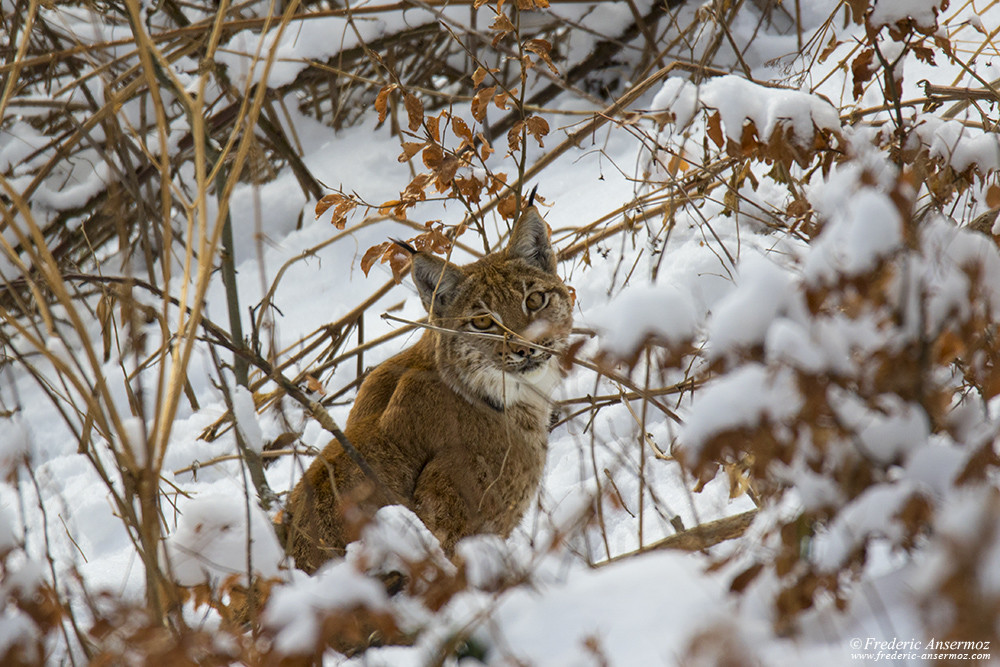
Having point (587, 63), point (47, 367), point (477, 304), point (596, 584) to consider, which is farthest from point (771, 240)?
point (47, 367)

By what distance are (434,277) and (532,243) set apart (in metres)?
0.47

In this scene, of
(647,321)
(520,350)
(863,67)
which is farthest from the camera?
(520,350)

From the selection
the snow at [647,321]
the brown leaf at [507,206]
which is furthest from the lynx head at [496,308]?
the snow at [647,321]

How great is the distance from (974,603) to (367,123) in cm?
640

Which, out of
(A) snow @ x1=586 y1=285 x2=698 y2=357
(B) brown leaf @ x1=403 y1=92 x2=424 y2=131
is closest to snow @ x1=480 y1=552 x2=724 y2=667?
(A) snow @ x1=586 y1=285 x2=698 y2=357

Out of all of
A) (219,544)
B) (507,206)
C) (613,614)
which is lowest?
(613,614)

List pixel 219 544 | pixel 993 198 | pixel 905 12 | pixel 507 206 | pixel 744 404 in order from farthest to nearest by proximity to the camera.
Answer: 1. pixel 507 206
2. pixel 905 12
3. pixel 993 198
4. pixel 219 544
5. pixel 744 404

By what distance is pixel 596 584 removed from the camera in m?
1.76

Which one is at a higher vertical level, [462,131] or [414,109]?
[414,109]

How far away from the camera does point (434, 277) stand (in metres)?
3.63

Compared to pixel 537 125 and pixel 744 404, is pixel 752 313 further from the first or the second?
pixel 537 125

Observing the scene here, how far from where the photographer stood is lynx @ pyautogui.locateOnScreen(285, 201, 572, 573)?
10.8 feet

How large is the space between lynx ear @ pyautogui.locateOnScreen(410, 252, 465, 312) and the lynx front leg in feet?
2.38

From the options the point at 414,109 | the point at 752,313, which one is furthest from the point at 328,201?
the point at 752,313
